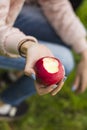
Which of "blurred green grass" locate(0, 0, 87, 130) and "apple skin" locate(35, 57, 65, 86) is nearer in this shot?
"apple skin" locate(35, 57, 65, 86)

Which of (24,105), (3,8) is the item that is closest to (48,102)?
(24,105)

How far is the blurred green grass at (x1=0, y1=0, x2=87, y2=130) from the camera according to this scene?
254 cm

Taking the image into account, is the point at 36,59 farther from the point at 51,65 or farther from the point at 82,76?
the point at 82,76

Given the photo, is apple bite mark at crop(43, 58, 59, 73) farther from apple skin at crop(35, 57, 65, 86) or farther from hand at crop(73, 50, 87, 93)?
hand at crop(73, 50, 87, 93)

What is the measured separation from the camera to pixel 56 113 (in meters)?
2.64

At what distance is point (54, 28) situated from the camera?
225cm

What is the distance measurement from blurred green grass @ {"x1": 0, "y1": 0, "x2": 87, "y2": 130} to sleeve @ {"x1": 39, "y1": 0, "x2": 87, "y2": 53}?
523 millimetres

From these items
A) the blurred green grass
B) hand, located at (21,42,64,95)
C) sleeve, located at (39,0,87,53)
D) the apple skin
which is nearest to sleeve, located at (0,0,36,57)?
hand, located at (21,42,64,95)

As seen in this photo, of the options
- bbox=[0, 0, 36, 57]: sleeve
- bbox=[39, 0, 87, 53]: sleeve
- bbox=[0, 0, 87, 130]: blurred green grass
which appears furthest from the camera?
bbox=[0, 0, 87, 130]: blurred green grass

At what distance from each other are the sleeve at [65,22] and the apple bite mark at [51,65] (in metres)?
0.86

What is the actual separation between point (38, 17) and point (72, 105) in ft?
2.34

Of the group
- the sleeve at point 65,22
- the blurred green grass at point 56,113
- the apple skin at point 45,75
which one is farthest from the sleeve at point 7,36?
the blurred green grass at point 56,113

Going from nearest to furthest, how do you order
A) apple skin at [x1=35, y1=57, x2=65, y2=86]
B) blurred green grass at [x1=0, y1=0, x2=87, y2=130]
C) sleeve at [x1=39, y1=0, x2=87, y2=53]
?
apple skin at [x1=35, y1=57, x2=65, y2=86] < sleeve at [x1=39, y1=0, x2=87, y2=53] < blurred green grass at [x1=0, y1=0, x2=87, y2=130]

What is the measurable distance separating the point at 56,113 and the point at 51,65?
4.45 ft
